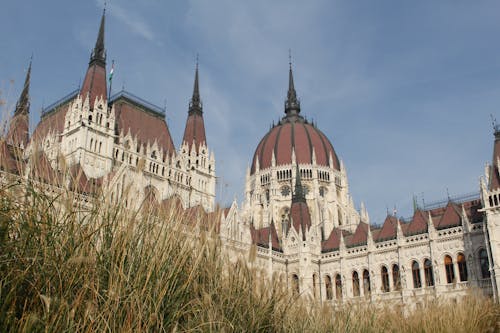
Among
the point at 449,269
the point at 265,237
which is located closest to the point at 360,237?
the point at 449,269

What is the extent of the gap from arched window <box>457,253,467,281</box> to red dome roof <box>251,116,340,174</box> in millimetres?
23637

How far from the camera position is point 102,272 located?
12.4 feet

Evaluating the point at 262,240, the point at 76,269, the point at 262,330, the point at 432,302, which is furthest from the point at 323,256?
the point at 76,269

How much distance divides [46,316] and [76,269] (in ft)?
1.53

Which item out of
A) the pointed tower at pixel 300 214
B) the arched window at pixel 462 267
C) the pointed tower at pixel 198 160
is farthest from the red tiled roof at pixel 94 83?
the arched window at pixel 462 267

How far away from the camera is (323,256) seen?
120ft

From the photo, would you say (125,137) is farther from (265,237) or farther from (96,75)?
(265,237)

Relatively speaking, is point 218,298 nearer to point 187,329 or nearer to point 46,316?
point 187,329

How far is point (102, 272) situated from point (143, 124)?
36208mm

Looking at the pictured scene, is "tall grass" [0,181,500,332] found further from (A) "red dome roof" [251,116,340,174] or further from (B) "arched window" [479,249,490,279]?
(A) "red dome roof" [251,116,340,174]

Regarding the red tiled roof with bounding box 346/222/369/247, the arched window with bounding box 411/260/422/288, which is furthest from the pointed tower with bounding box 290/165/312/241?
the arched window with bounding box 411/260/422/288

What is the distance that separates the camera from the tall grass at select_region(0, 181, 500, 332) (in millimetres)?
3342

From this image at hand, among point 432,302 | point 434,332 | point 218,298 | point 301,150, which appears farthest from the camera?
point 301,150

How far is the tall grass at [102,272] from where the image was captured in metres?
3.34
